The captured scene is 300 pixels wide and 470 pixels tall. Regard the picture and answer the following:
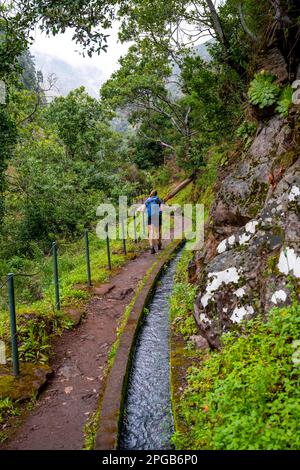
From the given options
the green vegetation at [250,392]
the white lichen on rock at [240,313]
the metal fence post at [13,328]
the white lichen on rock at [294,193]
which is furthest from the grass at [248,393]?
the metal fence post at [13,328]

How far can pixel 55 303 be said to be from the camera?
289 inches

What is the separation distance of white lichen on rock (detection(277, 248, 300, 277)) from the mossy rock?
3566 mm

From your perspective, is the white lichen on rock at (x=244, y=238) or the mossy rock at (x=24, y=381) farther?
the white lichen on rock at (x=244, y=238)

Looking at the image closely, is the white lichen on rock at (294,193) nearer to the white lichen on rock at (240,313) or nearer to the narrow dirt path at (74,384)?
the white lichen on rock at (240,313)

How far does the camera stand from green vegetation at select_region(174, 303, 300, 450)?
3.12 metres

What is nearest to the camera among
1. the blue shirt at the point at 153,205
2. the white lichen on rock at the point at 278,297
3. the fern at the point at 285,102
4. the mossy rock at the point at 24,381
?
the white lichen on rock at the point at 278,297

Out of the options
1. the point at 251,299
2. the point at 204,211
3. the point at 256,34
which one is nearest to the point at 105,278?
the point at 251,299

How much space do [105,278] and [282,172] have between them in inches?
209

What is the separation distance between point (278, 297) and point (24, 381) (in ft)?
11.6

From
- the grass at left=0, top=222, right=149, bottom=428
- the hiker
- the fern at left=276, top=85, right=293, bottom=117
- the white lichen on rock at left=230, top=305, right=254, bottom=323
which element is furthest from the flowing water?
the hiker

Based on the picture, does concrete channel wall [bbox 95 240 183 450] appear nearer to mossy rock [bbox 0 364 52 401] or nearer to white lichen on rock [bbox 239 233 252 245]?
mossy rock [bbox 0 364 52 401]

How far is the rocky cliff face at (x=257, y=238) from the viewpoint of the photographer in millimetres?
4855

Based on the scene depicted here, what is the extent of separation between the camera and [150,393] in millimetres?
4941

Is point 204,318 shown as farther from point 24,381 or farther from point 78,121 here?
point 78,121
